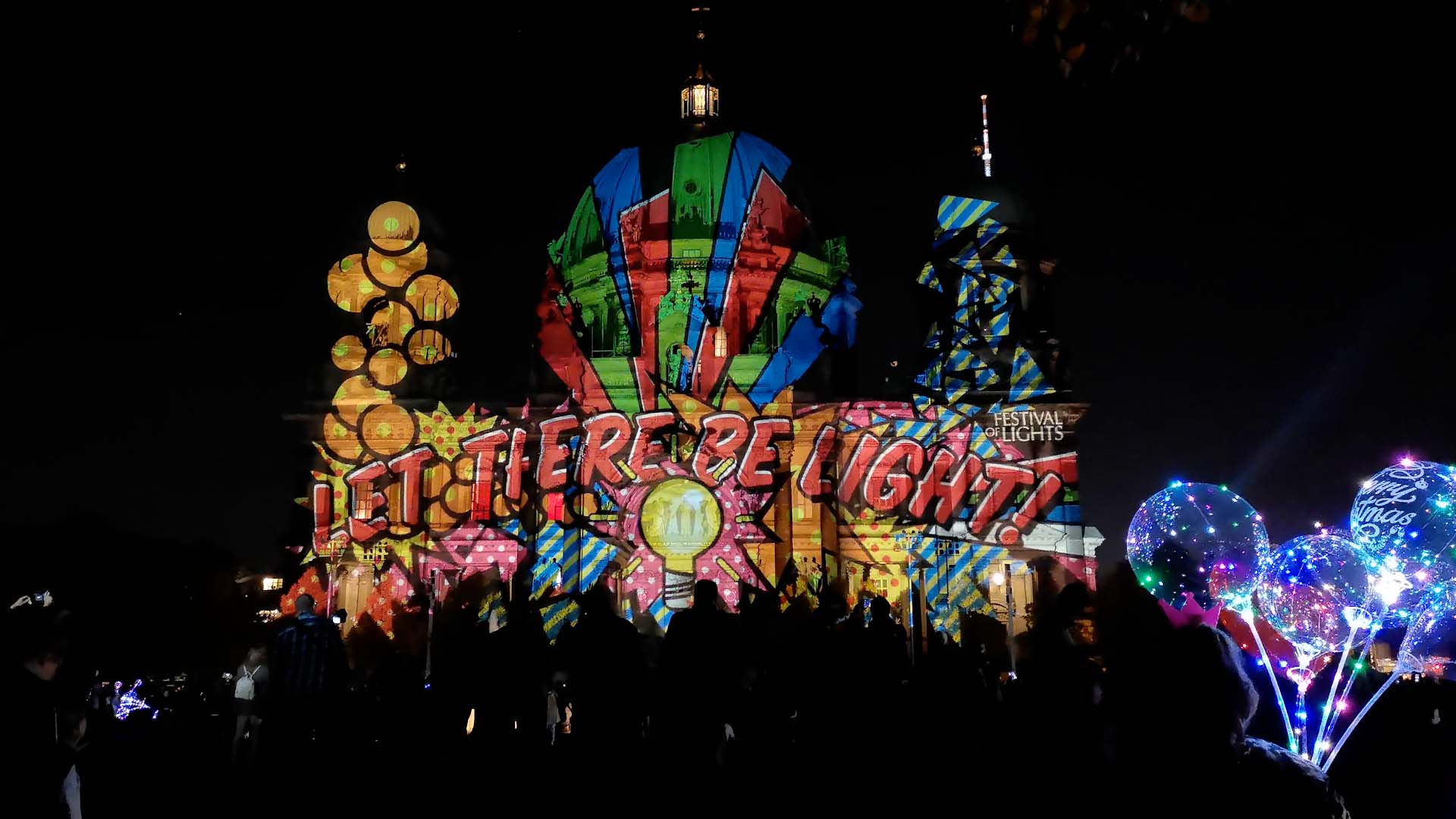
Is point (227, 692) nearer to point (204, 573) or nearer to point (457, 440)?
point (457, 440)

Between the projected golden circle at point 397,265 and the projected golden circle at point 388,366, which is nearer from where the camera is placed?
the projected golden circle at point 397,265

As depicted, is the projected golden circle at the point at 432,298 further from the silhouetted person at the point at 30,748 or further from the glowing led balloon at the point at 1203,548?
the silhouetted person at the point at 30,748

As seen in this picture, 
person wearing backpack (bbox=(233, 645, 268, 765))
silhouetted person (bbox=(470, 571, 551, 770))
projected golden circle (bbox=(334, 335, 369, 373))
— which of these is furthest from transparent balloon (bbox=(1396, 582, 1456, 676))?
projected golden circle (bbox=(334, 335, 369, 373))

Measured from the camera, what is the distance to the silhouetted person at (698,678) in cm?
790

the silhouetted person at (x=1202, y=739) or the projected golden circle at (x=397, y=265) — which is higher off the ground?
the projected golden circle at (x=397, y=265)

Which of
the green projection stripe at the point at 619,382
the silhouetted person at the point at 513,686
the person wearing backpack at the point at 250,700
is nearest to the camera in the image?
the silhouetted person at the point at 513,686

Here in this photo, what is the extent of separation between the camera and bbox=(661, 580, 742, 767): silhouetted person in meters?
7.90

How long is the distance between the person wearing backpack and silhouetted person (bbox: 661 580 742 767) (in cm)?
574

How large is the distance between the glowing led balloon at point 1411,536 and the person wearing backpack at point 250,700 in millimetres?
11226

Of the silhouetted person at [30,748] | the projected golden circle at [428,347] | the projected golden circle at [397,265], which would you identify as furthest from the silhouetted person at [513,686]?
the projected golden circle at [428,347]

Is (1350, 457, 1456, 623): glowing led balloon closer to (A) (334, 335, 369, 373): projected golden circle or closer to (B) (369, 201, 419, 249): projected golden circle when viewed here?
(B) (369, 201, 419, 249): projected golden circle

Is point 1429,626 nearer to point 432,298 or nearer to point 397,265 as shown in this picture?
point 432,298

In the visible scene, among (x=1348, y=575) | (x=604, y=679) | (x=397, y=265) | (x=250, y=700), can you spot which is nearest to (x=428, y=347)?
(x=397, y=265)

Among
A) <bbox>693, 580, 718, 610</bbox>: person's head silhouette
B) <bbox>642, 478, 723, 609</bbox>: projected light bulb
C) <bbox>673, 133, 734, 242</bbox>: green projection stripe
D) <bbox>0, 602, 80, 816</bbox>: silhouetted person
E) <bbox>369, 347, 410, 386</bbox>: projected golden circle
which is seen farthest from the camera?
<bbox>673, 133, 734, 242</bbox>: green projection stripe
